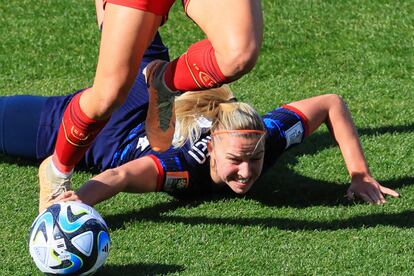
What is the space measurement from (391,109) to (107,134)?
2.26 metres

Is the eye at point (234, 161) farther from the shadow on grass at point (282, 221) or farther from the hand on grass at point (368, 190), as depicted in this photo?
the hand on grass at point (368, 190)

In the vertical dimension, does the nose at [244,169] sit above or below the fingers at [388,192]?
above

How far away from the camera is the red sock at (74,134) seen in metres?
4.75

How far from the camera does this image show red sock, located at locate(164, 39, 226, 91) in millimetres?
4496

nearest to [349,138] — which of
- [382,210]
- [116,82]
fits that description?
[382,210]

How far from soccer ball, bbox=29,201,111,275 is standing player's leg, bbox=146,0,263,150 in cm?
66

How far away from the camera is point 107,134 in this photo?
6047 mm

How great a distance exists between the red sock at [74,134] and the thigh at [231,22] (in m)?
0.74

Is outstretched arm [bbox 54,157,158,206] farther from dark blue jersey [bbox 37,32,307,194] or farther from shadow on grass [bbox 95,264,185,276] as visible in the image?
shadow on grass [bbox 95,264,185,276]

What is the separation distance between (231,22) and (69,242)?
49.3 inches

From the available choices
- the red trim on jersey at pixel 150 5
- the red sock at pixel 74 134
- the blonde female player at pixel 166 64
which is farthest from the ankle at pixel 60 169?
the red trim on jersey at pixel 150 5

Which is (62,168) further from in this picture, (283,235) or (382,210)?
(382,210)

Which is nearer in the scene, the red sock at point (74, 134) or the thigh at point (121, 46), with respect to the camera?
the thigh at point (121, 46)

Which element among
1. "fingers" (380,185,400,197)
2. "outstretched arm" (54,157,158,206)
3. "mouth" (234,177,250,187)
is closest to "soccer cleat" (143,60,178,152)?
"outstretched arm" (54,157,158,206)
